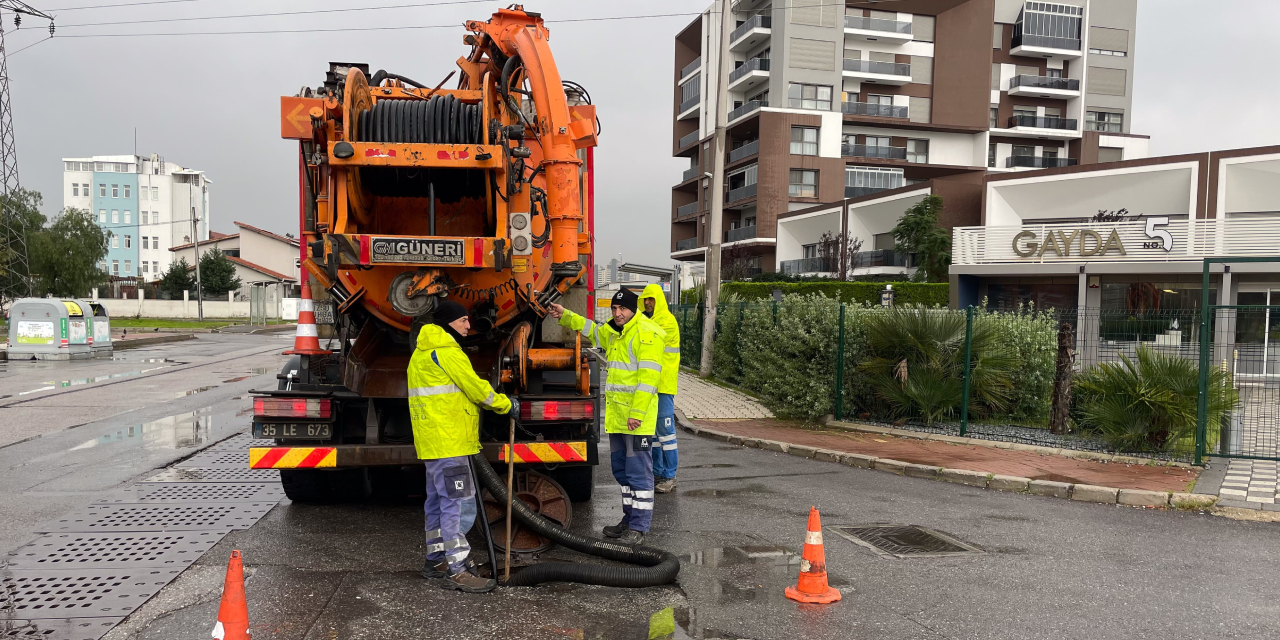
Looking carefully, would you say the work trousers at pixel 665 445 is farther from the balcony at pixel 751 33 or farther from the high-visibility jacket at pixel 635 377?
the balcony at pixel 751 33

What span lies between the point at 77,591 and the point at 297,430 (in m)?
1.63

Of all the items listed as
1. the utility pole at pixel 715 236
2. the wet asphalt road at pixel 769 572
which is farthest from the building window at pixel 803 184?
the wet asphalt road at pixel 769 572

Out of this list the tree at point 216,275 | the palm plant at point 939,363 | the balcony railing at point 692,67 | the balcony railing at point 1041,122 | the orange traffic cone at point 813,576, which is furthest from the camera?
the balcony railing at point 692,67

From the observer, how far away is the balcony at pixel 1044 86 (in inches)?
2183

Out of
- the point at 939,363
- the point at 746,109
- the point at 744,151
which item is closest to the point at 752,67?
the point at 746,109

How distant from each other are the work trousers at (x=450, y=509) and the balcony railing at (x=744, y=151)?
4912 cm

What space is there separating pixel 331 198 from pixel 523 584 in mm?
2893

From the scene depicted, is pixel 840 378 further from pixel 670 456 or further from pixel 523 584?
pixel 523 584

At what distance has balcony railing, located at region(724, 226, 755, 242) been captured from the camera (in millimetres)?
53719

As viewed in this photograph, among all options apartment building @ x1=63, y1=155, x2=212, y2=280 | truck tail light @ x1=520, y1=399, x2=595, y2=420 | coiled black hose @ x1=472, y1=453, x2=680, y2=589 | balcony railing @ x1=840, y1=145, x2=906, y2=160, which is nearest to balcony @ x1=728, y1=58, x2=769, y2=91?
balcony railing @ x1=840, y1=145, x2=906, y2=160

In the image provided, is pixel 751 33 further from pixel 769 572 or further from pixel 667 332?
pixel 769 572

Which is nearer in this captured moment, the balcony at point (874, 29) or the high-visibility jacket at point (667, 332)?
the high-visibility jacket at point (667, 332)

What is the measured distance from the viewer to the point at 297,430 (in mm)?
5961

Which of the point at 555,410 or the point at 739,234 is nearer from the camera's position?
the point at 555,410
